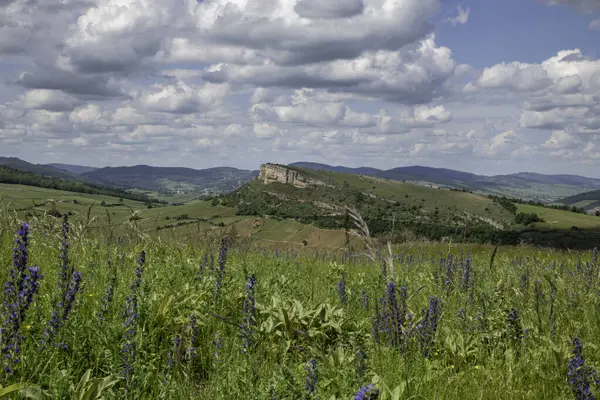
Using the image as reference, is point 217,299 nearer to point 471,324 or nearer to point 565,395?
point 471,324

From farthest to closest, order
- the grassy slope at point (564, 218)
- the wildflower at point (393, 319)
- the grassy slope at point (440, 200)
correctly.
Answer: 1. the grassy slope at point (440, 200)
2. the grassy slope at point (564, 218)
3. the wildflower at point (393, 319)

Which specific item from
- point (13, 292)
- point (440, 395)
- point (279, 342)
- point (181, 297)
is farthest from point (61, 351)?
point (440, 395)

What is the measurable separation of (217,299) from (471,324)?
2.69 meters

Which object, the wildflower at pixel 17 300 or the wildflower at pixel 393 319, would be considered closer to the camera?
the wildflower at pixel 17 300

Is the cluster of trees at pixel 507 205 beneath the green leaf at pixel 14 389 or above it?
beneath

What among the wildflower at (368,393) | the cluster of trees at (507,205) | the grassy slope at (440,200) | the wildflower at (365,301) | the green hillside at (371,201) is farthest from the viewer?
the green hillside at (371,201)

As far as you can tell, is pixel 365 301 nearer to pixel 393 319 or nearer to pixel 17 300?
pixel 393 319

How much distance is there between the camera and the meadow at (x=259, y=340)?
304 cm

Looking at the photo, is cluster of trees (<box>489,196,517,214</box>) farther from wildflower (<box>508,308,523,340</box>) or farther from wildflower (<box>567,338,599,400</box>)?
wildflower (<box>567,338,599,400</box>)

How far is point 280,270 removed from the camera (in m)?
8.36

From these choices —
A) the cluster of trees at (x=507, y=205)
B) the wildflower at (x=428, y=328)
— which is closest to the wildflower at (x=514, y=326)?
the wildflower at (x=428, y=328)

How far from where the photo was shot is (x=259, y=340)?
4035 mm

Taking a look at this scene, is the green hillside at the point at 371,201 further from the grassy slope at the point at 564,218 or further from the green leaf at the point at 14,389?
the green leaf at the point at 14,389

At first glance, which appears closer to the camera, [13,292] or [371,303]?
[13,292]
